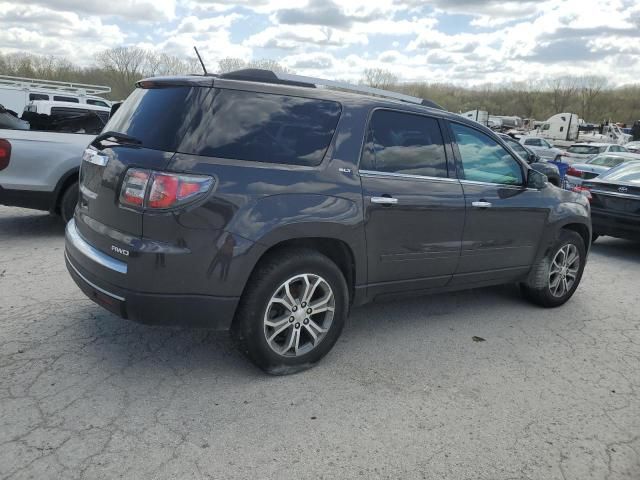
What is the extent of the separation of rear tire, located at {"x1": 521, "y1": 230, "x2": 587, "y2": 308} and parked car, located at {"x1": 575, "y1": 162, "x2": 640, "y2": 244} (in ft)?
8.39

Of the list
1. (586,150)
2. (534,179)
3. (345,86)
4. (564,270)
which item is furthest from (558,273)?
(586,150)

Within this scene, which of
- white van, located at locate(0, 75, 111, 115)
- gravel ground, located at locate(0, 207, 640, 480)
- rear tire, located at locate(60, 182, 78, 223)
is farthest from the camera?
white van, located at locate(0, 75, 111, 115)

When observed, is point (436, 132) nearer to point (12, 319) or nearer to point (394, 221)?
point (394, 221)

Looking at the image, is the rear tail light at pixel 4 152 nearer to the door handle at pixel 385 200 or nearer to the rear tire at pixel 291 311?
the rear tire at pixel 291 311

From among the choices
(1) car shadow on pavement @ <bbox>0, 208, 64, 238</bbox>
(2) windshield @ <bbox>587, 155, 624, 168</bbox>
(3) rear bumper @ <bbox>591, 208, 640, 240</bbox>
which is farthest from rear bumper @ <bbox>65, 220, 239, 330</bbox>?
(2) windshield @ <bbox>587, 155, 624, 168</bbox>

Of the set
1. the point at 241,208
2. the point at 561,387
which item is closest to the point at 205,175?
the point at 241,208

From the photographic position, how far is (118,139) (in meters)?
3.31

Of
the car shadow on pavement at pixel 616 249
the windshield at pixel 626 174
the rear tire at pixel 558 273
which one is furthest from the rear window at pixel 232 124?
the windshield at pixel 626 174

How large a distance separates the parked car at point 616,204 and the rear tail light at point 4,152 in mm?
7399

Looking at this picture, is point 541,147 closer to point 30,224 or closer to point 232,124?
point 30,224

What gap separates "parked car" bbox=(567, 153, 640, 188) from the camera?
519 inches

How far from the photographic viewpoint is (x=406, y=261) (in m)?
3.95

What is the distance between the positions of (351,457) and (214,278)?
1212mm

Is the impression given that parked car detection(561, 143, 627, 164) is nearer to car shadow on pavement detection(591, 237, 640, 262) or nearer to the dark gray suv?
car shadow on pavement detection(591, 237, 640, 262)
